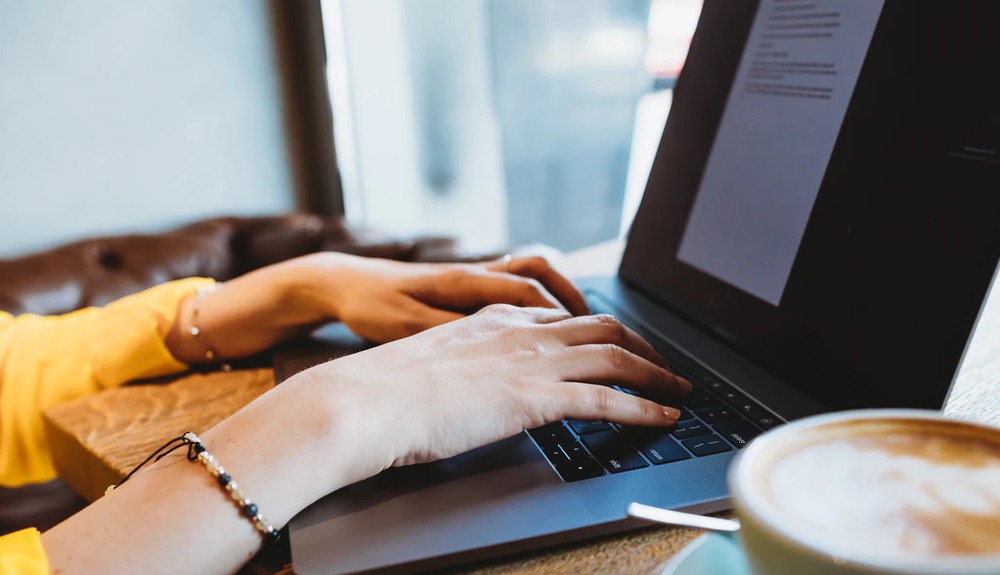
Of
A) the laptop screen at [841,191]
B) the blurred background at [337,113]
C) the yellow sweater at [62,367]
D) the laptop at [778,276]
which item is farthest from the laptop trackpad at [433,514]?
the blurred background at [337,113]

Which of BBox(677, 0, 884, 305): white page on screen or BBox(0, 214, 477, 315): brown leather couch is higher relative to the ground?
BBox(677, 0, 884, 305): white page on screen

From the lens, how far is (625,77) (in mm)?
2102

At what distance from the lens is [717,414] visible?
1.56 ft

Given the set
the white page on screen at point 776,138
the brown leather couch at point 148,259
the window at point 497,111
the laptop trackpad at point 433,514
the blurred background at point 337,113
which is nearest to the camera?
the laptop trackpad at point 433,514

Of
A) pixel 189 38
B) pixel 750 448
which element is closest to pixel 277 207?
pixel 189 38

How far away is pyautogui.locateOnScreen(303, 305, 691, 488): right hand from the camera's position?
40cm

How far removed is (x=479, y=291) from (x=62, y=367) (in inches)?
15.7

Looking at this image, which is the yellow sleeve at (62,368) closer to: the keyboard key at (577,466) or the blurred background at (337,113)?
the keyboard key at (577,466)

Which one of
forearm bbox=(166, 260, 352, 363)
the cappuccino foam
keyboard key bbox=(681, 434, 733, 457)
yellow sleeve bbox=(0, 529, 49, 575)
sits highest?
the cappuccino foam

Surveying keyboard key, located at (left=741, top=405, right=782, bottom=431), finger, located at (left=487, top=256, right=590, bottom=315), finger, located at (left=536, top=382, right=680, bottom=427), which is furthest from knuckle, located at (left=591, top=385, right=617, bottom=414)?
finger, located at (left=487, top=256, right=590, bottom=315)

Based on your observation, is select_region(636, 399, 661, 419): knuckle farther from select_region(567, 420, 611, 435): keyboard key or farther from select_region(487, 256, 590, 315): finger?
select_region(487, 256, 590, 315): finger

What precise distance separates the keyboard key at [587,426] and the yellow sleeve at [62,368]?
401 millimetres

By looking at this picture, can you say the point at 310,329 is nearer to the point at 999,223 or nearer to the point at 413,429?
the point at 413,429

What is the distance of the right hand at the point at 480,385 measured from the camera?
40 cm
